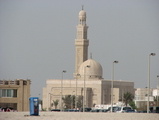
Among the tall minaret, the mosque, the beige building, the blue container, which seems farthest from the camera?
the tall minaret

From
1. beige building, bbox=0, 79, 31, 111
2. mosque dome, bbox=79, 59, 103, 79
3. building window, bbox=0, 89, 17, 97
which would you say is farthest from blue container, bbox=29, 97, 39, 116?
mosque dome, bbox=79, 59, 103, 79

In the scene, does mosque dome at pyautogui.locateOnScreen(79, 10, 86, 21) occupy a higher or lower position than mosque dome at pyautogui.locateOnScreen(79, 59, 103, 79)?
higher

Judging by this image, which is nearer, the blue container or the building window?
the blue container

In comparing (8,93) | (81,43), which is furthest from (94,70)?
(8,93)

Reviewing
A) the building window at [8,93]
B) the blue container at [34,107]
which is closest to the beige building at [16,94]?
the building window at [8,93]

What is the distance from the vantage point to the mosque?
456 feet

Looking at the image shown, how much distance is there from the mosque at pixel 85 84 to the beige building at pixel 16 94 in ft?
177

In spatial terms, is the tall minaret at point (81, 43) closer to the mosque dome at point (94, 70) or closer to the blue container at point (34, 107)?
the mosque dome at point (94, 70)

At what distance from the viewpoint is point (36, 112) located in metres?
51.2

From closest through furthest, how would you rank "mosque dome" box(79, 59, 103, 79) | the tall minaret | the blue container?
1. the blue container
2. "mosque dome" box(79, 59, 103, 79)
3. the tall minaret

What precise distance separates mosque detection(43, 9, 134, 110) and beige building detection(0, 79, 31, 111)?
54.0m

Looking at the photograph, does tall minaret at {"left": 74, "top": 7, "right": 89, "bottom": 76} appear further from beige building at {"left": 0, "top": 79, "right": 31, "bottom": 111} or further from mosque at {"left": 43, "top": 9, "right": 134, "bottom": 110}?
beige building at {"left": 0, "top": 79, "right": 31, "bottom": 111}

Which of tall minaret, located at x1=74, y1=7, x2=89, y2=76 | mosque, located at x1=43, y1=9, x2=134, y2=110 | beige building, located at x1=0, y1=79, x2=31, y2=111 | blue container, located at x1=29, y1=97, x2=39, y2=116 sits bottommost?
blue container, located at x1=29, y1=97, x2=39, y2=116

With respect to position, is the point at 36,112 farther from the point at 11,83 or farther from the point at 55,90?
the point at 55,90
